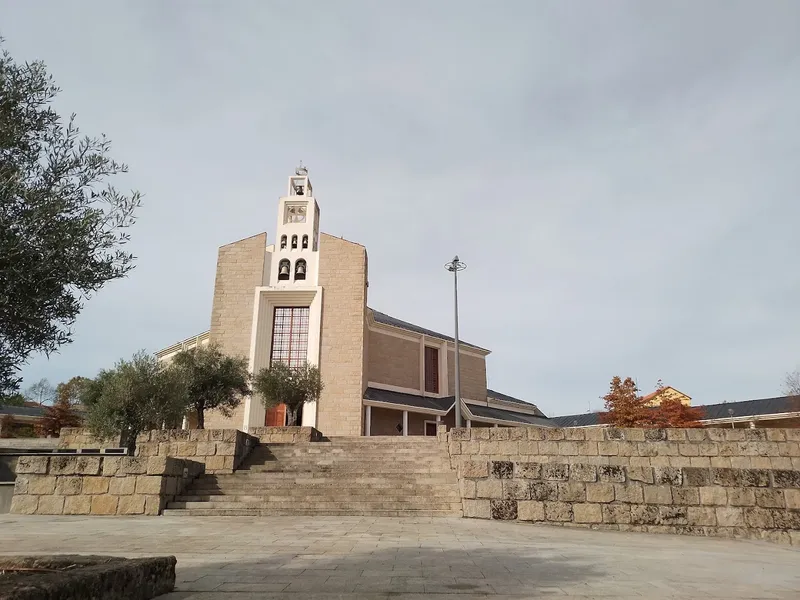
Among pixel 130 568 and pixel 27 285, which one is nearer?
pixel 130 568

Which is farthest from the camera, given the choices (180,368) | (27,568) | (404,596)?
(180,368)

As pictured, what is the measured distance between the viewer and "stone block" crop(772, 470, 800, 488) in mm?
11297

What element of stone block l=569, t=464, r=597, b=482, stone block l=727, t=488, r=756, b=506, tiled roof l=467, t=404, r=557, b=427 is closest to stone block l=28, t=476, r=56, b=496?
stone block l=569, t=464, r=597, b=482

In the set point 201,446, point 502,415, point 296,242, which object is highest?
point 296,242

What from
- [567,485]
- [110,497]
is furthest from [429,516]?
[110,497]

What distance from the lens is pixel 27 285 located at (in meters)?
5.24

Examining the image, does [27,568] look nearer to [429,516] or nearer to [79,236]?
[79,236]

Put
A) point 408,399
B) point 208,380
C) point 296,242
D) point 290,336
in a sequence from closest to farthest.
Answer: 1. point 208,380
2. point 290,336
3. point 296,242
4. point 408,399

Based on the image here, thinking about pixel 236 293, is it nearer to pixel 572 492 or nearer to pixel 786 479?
pixel 572 492

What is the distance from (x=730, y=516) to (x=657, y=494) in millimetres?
1474

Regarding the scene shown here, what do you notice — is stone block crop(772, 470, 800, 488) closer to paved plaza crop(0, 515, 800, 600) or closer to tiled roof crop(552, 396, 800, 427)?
paved plaza crop(0, 515, 800, 600)

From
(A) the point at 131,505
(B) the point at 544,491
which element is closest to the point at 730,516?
A: (B) the point at 544,491

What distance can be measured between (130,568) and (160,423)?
15.1 metres

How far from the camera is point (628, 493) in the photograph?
11.3m
